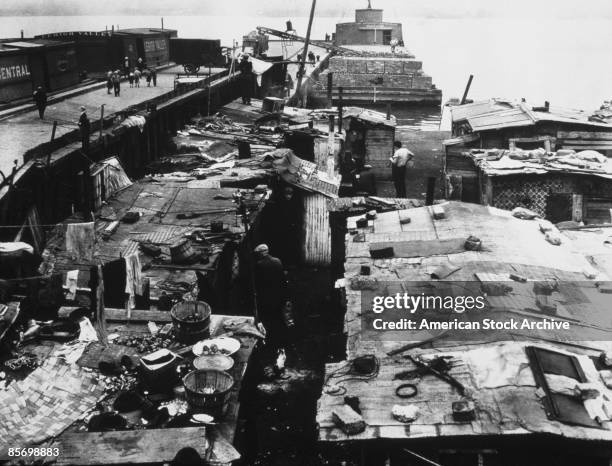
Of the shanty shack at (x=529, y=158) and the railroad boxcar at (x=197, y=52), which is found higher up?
the railroad boxcar at (x=197, y=52)

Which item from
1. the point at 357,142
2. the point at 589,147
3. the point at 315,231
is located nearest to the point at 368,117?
the point at 357,142

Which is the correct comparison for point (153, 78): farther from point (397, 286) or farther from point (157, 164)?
point (397, 286)

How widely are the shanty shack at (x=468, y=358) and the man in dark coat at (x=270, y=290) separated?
166 centimetres

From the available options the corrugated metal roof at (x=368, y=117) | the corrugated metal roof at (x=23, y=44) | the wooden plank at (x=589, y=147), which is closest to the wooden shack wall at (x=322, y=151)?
the corrugated metal roof at (x=368, y=117)

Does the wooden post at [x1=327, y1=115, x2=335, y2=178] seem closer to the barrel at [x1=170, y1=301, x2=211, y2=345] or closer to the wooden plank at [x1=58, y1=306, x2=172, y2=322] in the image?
the wooden plank at [x1=58, y1=306, x2=172, y2=322]

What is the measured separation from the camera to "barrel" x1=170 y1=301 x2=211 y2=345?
8.59 meters

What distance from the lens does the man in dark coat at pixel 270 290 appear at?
12281mm

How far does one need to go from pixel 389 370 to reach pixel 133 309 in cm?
480

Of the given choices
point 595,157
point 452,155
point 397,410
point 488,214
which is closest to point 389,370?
point 397,410

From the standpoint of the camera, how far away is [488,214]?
41.8 ft

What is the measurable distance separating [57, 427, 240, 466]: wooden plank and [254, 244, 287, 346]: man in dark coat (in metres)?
5.84

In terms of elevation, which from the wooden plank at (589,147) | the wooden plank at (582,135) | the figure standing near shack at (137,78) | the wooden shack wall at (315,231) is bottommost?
the wooden shack wall at (315,231)

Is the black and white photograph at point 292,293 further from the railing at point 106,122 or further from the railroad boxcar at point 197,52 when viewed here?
the railroad boxcar at point 197,52

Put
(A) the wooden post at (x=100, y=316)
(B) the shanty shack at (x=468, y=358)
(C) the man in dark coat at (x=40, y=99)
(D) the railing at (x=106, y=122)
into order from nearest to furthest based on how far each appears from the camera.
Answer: (B) the shanty shack at (x=468, y=358) < (A) the wooden post at (x=100, y=316) < (D) the railing at (x=106, y=122) < (C) the man in dark coat at (x=40, y=99)
